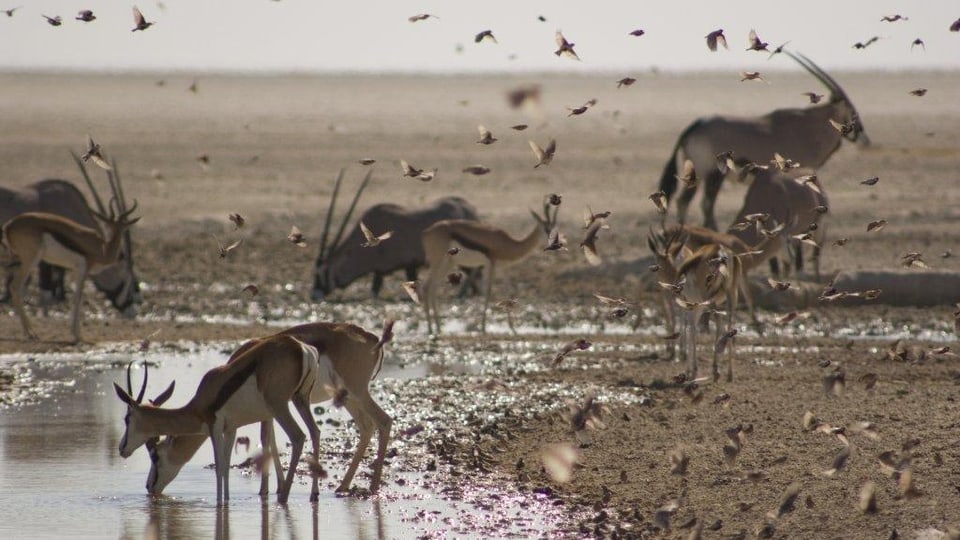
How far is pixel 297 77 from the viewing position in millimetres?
131750

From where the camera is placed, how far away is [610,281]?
65.6 feet

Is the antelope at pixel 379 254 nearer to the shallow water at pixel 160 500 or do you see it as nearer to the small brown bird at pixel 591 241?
the shallow water at pixel 160 500

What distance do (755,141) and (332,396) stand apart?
1135 centimetres

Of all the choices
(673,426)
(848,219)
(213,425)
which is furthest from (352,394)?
(848,219)

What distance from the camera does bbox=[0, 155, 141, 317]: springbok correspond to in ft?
62.8

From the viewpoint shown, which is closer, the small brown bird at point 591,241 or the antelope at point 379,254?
the small brown bird at point 591,241

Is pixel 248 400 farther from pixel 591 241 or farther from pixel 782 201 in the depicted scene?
pixel 782 201

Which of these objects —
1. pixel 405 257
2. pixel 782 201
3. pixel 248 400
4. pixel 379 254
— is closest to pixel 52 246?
pixel 379 254

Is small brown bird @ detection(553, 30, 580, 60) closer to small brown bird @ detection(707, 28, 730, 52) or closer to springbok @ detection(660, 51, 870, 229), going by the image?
small brown bird @ detection(707, 28, 730, 52)

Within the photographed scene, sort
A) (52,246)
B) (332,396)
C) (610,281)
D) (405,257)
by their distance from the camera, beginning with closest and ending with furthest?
(332,396) < (52,246) < (610,281) < (405,257)

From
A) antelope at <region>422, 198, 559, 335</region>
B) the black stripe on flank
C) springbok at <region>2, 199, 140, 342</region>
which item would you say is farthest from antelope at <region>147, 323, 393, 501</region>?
the black stripe on flank

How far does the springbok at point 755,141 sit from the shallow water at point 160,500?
28.9ft

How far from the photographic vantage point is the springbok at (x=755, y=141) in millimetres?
19422

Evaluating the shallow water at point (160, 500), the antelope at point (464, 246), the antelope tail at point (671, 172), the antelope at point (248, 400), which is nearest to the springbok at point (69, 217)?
the antelope at point (464, 246)
